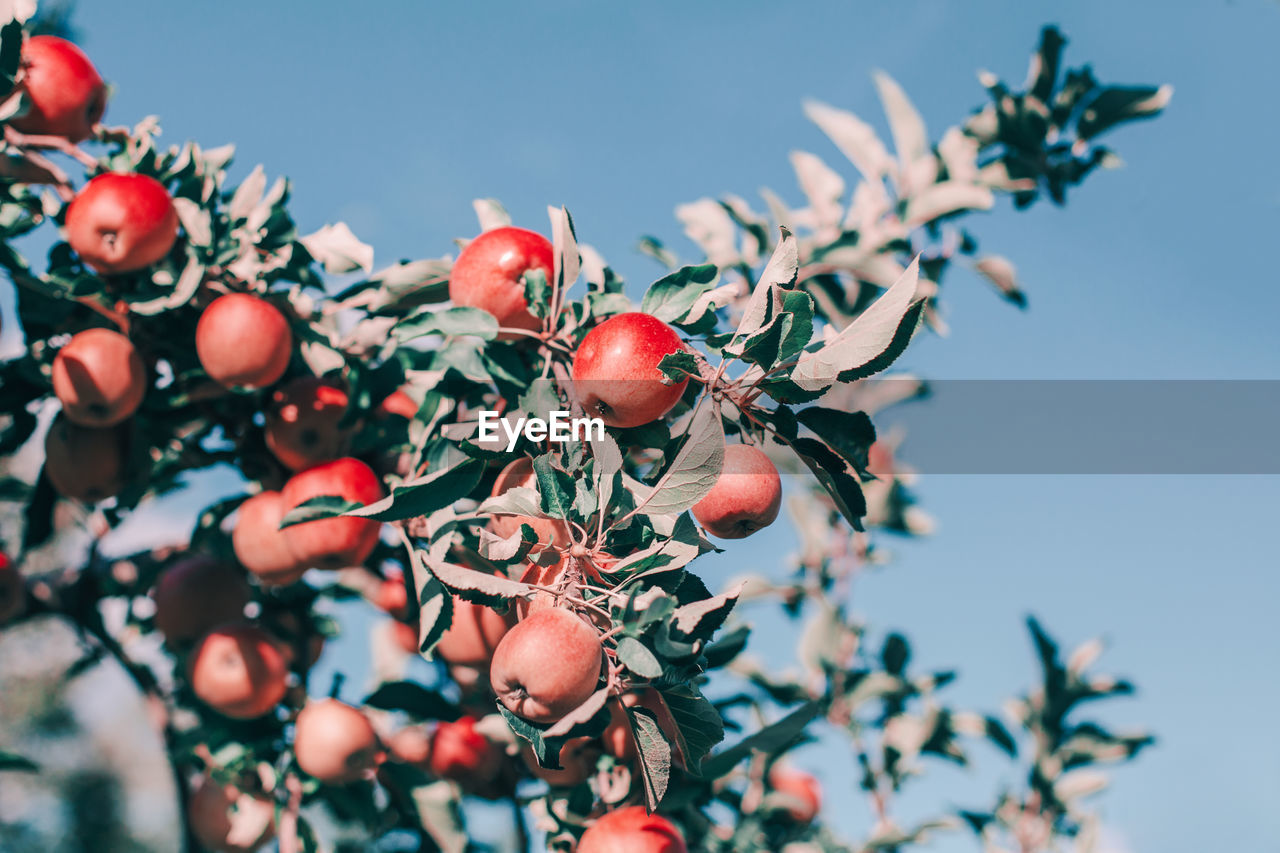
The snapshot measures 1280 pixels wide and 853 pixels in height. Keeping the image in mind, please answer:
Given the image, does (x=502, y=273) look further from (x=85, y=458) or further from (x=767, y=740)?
(x=85, y=458)

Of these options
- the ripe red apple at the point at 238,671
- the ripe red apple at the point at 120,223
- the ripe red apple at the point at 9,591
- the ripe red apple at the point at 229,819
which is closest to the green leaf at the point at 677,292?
the ripe red apple at the point at 120,223

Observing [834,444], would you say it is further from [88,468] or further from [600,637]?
[88,468]

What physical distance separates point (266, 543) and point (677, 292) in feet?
3.62

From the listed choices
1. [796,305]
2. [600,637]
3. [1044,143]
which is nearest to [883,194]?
[1044,143]

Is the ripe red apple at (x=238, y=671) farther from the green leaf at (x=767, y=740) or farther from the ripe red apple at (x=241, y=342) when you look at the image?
the green leaf at (x=767, y=740)

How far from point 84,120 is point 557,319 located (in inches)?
55.3

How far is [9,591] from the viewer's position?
241cm

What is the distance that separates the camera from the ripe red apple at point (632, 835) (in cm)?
157

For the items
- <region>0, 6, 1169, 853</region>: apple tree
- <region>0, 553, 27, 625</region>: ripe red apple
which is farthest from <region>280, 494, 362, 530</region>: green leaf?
<region>0, 553, 27, 625</region>: ripe red apple

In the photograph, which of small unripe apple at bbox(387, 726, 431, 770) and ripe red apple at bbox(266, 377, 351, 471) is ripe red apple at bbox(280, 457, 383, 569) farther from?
small unripe apple at bbox(387, 726, 431, 770)

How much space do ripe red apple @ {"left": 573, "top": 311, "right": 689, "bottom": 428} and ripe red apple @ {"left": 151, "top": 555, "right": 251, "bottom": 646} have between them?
148 centimetres

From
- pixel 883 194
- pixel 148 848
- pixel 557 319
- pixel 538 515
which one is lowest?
pixel 148 848

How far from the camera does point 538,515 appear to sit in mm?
1368

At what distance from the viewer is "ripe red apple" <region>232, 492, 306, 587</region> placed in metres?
1.98
